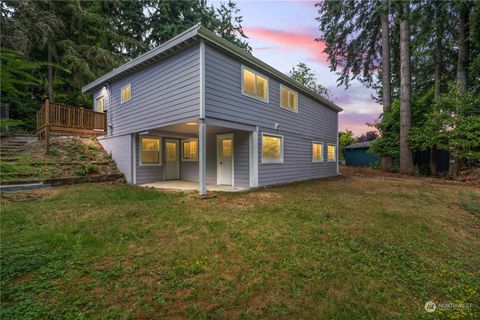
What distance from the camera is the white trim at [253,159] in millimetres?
8797

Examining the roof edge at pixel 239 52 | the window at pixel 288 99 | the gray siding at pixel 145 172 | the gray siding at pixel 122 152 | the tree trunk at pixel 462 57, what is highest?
the tree trunk at pixel 462 57

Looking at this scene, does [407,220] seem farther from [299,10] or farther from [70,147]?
[70,147]

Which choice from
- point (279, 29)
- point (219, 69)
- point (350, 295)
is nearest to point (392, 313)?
point (350, 295)

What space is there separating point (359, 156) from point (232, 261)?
74.7ft

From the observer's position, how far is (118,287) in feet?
8.23

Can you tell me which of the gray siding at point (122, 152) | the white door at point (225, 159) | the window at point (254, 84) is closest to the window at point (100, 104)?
the gray siding at point (122, 152)

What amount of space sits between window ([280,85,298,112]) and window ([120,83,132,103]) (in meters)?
6.57

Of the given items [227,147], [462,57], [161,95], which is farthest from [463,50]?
[161,95]

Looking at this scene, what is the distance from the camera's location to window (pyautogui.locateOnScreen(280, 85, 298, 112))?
10.5 metres

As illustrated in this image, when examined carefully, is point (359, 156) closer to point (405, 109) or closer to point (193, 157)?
point (405, 109)

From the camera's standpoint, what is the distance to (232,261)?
313cm

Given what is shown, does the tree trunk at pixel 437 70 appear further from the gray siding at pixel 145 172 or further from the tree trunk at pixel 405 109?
the gray siding at pixel 145 172

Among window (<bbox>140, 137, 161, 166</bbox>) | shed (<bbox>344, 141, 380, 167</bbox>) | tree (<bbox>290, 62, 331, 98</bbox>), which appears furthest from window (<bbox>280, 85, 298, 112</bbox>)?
tree (<bbox>290, 62, 331, 98</bbox>)

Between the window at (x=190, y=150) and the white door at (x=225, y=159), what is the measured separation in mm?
1717
